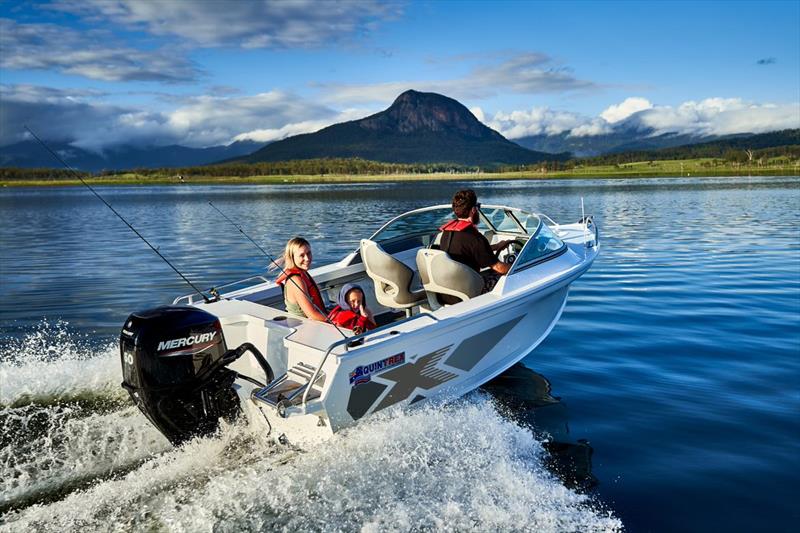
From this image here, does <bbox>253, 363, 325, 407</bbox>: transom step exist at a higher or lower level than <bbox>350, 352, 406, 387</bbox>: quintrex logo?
lower

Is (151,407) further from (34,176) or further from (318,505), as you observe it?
(34,176)

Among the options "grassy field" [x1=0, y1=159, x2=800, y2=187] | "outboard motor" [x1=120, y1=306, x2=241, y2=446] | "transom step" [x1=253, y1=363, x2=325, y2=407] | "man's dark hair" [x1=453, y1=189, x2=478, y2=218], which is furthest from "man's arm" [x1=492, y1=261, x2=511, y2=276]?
"grassy field" [x1=0, y1=159, x2=800, y2=187]

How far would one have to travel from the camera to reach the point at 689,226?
22.7 metres

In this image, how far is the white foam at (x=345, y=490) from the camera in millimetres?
3771

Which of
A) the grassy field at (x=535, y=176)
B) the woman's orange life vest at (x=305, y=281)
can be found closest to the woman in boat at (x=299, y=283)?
the woman's orange life vest at (x=305, y=281)

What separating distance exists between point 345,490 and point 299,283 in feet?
6.24

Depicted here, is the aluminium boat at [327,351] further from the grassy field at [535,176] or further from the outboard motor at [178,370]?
the grassy field at [535,176]

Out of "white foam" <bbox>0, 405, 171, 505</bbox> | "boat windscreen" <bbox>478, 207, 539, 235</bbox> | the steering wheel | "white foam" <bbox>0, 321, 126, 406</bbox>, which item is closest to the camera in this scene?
"white foam" <bbox>0, 405, 171, 505</bbox>

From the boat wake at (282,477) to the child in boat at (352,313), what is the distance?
3.06ft

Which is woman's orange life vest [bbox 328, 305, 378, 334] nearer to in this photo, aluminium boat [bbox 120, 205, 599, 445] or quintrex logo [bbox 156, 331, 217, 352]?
aluminium boat [bbox 120, 205, 599, 445]

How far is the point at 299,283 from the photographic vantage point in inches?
208

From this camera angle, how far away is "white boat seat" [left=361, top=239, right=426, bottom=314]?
6410 millimetres

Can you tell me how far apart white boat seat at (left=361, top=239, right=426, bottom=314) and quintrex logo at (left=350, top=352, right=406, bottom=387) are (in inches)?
69.1

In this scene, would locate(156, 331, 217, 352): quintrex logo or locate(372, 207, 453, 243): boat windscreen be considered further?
locate(372, 207, 453, 243): boat windscreen
